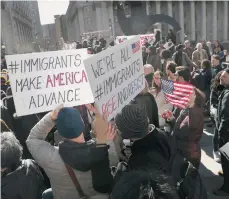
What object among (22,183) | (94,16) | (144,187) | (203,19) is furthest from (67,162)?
(203,19)

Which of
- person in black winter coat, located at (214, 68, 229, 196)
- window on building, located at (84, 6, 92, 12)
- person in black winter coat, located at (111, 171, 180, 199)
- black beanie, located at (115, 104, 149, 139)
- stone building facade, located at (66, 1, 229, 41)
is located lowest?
person in black winter coat, located at (214, 68, 229, 196)

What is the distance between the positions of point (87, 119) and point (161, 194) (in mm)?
2621

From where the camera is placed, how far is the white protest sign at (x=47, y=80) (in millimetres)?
2578

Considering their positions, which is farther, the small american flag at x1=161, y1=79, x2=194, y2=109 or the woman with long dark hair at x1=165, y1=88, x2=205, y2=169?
the small american flag at x1=161, y1=79, x2=194, y2=109

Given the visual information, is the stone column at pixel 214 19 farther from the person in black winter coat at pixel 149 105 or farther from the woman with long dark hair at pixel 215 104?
the person in black winter coat at pixel 149 105

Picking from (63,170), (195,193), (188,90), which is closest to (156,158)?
(195,193)

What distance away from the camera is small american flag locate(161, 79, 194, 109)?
3.74 metres

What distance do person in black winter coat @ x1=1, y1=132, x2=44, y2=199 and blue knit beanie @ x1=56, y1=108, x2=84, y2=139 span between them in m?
0.37

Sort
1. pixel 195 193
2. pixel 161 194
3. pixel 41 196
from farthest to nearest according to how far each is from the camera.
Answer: pixel 41 196, pixel 195 193, pixel 161 194

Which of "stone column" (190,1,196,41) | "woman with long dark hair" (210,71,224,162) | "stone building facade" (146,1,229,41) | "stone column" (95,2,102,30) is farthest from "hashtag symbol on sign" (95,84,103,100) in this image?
"stone column" (190,1,196,41)

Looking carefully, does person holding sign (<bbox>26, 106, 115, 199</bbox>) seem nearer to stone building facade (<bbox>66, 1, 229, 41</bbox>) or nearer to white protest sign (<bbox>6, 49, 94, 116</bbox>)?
white protest sign (<bbox>6, 49, 94, 116</bbox>)

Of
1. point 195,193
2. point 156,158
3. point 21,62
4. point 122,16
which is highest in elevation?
point 122,16

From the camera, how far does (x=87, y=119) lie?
13.0ft

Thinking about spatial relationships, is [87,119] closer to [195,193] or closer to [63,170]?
[63,170]
